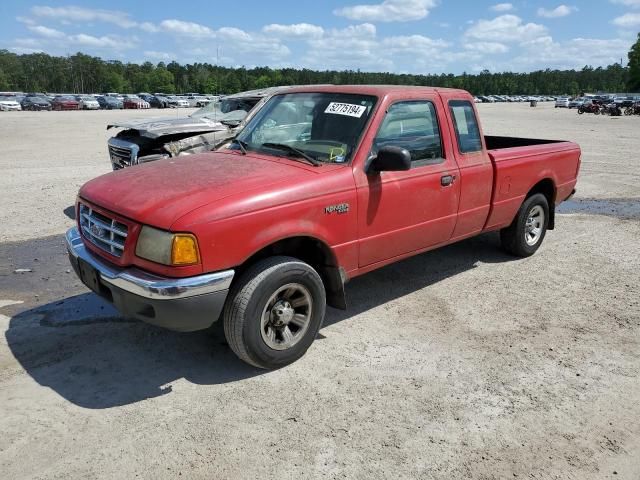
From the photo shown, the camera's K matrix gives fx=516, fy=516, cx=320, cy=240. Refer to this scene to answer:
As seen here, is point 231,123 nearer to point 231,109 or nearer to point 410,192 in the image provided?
point 231,109

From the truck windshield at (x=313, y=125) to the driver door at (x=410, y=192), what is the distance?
21cm

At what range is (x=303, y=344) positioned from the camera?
380cm

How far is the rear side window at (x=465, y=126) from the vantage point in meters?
Result: 4.91

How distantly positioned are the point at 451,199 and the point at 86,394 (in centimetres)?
Result: 338

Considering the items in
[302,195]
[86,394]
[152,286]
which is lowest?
[86,394]

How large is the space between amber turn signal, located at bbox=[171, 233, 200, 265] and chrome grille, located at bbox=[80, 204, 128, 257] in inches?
18.0

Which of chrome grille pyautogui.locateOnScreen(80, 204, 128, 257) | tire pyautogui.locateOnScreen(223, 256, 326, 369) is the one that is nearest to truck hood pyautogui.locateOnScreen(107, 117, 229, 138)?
chrome grille pyautogui.locateOnScreen(80, 204, 128, 257)

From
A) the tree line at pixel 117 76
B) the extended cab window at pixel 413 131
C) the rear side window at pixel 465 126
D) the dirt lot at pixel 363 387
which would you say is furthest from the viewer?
the tree line at pixel 117 76

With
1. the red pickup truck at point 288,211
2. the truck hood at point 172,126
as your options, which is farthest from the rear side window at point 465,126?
the truck hood at point 172,126

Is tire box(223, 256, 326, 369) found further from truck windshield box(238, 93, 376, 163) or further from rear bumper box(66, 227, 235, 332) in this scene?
truck windshield box(238, 93, 376, 163)

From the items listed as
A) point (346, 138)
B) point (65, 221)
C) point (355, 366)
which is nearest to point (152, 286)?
point (355, 366)

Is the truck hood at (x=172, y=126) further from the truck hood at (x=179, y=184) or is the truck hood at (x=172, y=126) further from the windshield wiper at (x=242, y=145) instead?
the truck hood at (x=179, y=184)

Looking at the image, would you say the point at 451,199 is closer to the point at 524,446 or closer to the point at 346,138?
the point at 346,138

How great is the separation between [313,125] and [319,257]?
118cm
